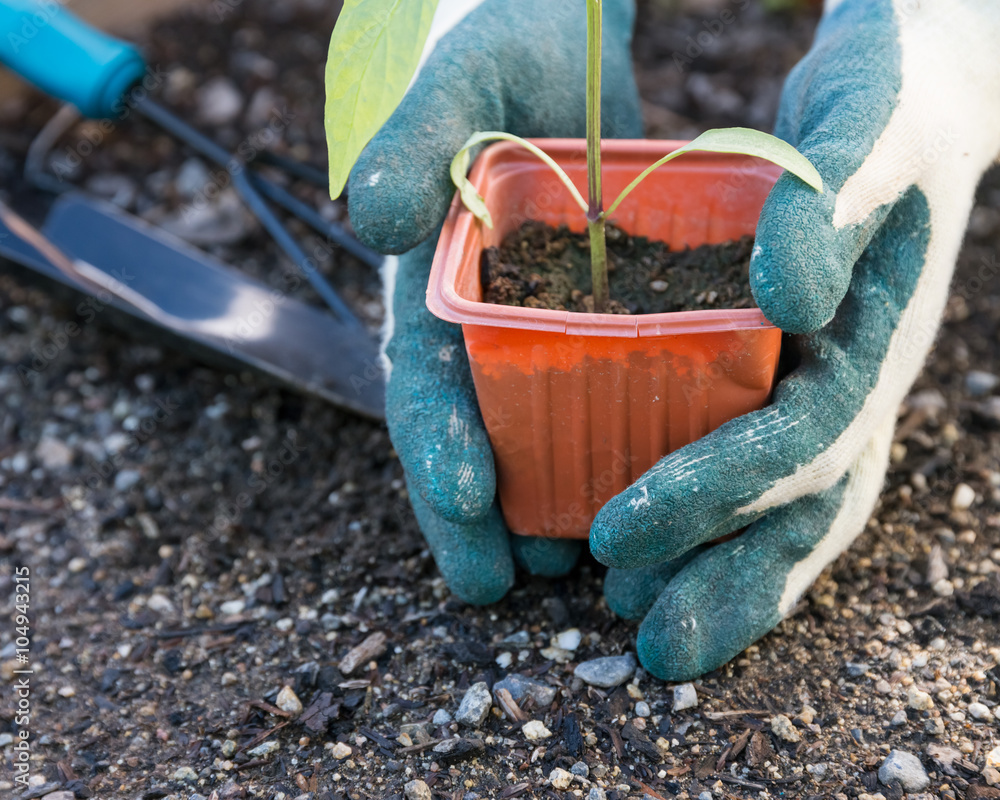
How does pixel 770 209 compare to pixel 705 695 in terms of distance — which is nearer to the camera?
pixel 770 209

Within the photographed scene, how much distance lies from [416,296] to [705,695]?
568 millimetres

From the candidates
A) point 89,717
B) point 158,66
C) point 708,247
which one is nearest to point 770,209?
point 708,247

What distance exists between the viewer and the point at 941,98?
3.26 ft

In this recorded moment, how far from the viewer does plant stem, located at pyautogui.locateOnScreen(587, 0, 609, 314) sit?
2.88 feet

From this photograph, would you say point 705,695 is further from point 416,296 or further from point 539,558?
point 416,296

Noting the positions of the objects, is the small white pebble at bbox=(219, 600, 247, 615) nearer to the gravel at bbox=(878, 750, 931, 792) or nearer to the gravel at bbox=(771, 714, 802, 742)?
the gravel at bbox=(771, 714, 802, 742)

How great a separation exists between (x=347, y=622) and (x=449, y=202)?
0.53 meters

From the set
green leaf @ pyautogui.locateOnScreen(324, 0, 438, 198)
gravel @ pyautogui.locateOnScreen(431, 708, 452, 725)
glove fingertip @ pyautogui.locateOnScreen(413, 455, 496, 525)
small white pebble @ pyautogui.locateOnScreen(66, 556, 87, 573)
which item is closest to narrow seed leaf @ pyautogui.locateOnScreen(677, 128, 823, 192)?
green leaf @ pyautogui.locateOnScreen(324, 0, 438, 198)

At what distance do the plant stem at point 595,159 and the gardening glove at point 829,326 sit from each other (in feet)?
0.60

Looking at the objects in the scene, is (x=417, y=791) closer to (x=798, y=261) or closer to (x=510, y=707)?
(x=510, y=707)

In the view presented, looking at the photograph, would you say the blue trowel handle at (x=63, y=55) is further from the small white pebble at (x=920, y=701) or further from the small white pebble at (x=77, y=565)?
the small white pebble at (x=920, y=701)

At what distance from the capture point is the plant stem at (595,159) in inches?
34.6

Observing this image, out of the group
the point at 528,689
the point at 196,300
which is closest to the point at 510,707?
the point at 528,689

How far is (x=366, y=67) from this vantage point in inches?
31.6
